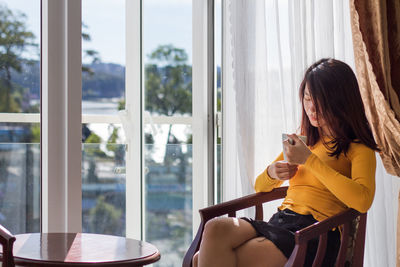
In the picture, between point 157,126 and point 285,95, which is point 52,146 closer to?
point 157,126

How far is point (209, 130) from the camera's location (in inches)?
116

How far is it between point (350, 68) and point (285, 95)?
0.45 m

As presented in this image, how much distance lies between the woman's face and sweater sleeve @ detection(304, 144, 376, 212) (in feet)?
0.56

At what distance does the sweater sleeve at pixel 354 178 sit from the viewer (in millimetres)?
1620

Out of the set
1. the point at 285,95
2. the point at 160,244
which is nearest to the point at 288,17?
the point at 285,95

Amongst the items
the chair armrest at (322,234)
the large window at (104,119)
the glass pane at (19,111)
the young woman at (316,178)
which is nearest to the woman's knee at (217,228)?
the young woman at (316,178)

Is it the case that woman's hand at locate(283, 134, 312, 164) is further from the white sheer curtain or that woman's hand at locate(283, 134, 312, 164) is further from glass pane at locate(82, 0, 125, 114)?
glass pane at locate(82, 0, 125, 114)

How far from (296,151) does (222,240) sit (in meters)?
0.40

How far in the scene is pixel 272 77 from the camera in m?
2.35

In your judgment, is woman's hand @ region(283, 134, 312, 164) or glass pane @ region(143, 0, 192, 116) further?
glass pane @ region(143, 0, 192, 116)

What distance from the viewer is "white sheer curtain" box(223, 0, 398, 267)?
6.23ft

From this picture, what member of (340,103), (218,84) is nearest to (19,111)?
(218,84)

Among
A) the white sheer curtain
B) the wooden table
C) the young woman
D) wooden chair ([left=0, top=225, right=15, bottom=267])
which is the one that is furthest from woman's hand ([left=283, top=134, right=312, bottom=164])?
wooden chair ([left=0, top=225, right=15, bottom=267])

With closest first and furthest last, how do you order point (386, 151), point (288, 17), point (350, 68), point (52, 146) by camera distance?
point (386, 151)
point (350, 68)
point (288, 17)
point (52, 146)
